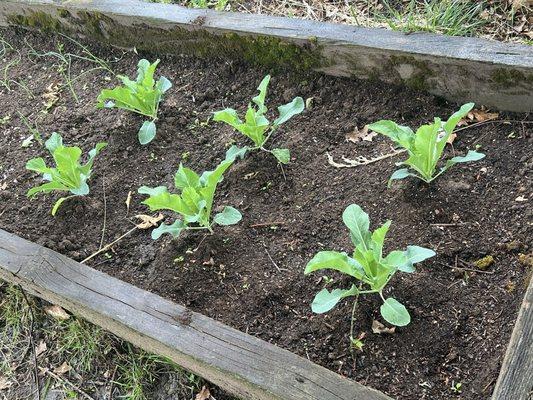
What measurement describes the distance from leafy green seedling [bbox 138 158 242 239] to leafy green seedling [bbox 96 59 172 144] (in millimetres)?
592

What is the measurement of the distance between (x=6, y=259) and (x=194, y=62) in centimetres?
137

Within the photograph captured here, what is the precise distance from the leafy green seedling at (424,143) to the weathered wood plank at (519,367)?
0.70 m

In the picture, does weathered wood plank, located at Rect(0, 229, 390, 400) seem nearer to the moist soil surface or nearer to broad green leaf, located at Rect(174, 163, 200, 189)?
the moist soil surface

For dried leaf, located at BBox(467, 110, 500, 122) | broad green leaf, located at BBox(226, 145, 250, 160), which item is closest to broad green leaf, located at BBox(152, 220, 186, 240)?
broad green leaf, located at BBox(226, 145, 250, 160)

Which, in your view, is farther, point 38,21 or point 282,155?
point 38,21

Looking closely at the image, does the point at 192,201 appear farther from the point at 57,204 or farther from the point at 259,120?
the point at 57,204

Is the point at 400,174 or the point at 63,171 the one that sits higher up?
the point at 400,174

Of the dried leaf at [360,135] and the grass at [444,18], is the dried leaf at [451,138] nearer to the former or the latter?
the dried leaf at [360,135]

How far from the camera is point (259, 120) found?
2488 mm

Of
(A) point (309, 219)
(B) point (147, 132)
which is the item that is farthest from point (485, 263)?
(B) point (147, 132)

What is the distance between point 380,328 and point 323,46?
1304 millimetres

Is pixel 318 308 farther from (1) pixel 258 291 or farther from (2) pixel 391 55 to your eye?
(2) pixel 391 55

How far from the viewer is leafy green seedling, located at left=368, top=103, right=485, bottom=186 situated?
213 centimetres

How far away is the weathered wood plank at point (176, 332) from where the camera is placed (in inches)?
69.6
